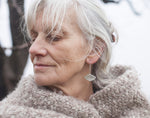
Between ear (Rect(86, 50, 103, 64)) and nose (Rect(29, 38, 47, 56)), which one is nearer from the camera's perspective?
nose (Rect(29, 38, 47, 56))

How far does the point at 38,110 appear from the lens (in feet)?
5.46

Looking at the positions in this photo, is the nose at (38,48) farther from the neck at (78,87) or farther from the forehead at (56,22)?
the neck at (78,87)

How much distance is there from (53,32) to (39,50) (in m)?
0.15

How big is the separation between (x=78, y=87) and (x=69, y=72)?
191mm

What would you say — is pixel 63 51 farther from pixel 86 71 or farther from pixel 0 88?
pixel 0 88

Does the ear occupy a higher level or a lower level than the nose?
lower

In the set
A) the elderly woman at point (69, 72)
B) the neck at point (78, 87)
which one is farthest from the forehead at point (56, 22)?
the neck at point (78, 87)

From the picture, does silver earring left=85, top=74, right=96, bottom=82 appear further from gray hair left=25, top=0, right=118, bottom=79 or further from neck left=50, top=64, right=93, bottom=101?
gray hair left=25, top=0, right=118, bottom=79

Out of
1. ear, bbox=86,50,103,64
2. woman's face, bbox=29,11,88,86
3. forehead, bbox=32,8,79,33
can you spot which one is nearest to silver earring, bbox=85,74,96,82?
ear, bbox=86,50,103,64

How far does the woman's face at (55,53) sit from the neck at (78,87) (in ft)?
0.32

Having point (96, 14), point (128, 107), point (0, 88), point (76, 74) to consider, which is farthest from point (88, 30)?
point (0, 88)

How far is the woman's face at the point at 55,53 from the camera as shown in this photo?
1.75m

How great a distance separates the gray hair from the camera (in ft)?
5.76

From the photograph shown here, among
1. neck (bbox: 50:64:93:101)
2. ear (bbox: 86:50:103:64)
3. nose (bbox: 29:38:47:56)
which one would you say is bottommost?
neck (bbox: 50:64:93:101)
